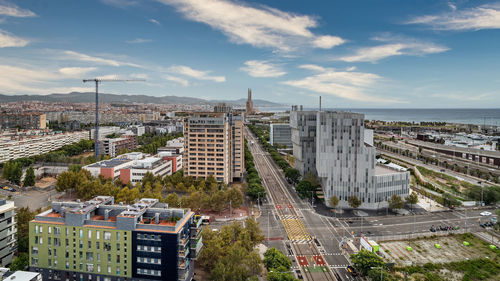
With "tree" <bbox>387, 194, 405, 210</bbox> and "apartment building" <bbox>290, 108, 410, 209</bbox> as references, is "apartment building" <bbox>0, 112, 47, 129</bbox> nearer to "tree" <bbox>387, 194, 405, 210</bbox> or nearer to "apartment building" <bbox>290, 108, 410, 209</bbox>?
"apartment building" <bbox>290, 108, 410, 209</bbox>

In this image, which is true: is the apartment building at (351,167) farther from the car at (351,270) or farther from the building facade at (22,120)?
the building facade at (22,120)

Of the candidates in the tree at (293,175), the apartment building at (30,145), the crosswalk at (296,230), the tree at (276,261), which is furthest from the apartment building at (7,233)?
the apartment building at (30,145)

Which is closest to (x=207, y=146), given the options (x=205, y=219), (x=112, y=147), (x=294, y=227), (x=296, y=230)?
(x=205, y=219)

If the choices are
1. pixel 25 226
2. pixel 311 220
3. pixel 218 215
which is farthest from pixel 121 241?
pixel 311 220

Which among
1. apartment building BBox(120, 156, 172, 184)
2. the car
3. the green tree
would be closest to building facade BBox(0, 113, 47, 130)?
apartment building BBox(120, 156, 172, 184)

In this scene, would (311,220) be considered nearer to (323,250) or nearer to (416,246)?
(323,250)

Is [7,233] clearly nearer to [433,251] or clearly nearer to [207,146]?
[207,146]

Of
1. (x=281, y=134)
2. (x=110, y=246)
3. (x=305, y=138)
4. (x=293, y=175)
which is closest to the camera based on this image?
(x=110, y=246)
